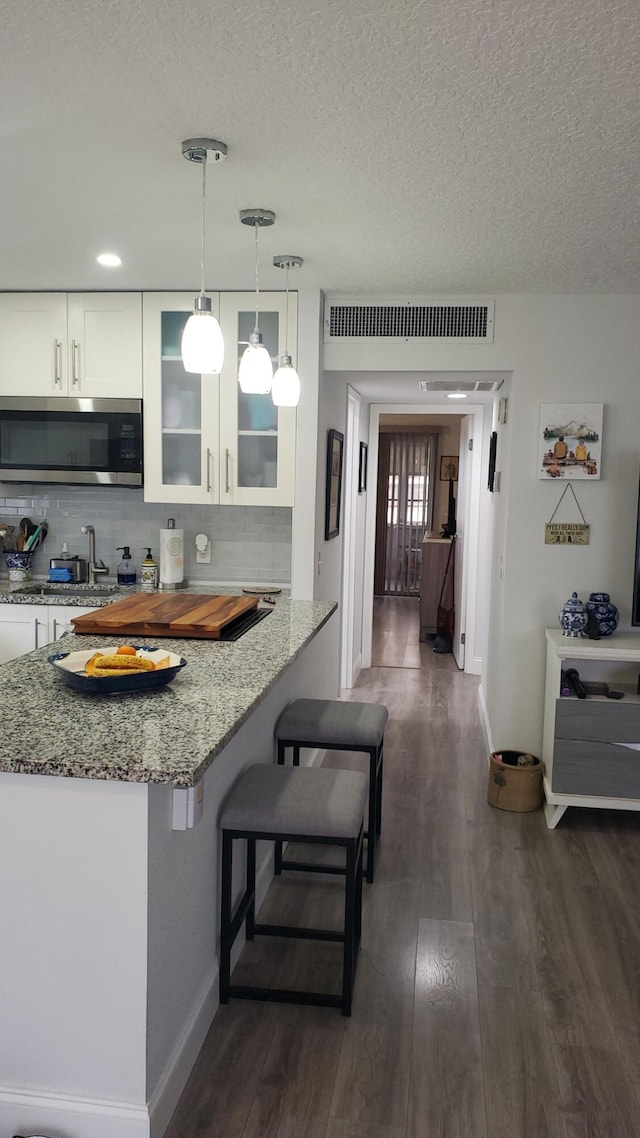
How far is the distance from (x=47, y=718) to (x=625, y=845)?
2.64 metres

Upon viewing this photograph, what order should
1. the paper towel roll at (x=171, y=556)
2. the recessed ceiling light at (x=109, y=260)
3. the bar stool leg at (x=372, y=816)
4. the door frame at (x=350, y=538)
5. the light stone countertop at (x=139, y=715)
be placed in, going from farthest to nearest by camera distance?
the door frame at (x=350, y=538) < the paper towel roll at (x=171, y=556) < the recessed ceiling light at (x=109, y=260) < the bar stool leg at (x=372, y=816) < the light stone countertop at (x=139, y=715)

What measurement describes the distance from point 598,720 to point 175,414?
2.43 m

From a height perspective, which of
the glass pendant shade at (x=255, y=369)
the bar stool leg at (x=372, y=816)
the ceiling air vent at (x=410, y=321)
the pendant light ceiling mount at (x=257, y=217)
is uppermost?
the pendant light ceiling mount at (x=257, y=217)

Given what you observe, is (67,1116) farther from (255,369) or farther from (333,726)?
(255,369)

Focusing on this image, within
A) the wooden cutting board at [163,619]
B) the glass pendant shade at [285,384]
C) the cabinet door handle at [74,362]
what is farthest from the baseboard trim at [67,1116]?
the cabinet door handle at [74,362]

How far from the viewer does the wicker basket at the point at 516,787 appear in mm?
3893

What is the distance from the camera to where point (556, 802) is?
3.70m

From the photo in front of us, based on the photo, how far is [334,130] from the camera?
86.6 inches

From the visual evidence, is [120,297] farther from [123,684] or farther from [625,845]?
[625,845]

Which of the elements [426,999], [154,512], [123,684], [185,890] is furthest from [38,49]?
[154,512]

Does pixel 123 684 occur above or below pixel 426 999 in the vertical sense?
above

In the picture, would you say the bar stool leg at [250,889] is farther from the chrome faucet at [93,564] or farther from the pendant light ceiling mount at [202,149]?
the chrome faucet at [93,564]

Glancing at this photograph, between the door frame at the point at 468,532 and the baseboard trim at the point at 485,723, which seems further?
the door frame at the point at 468,532

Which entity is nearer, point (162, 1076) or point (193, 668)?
point (162, 1076)
